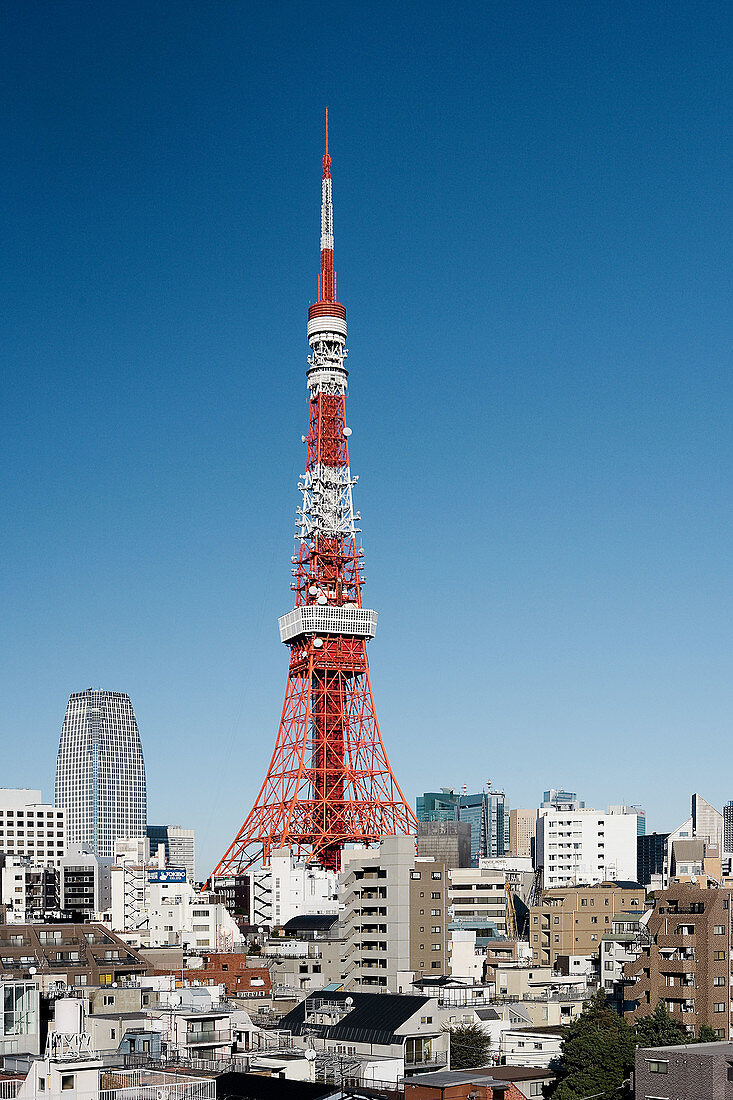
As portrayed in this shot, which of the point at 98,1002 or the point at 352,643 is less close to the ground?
the point at 352,643

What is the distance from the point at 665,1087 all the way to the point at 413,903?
83.7ft

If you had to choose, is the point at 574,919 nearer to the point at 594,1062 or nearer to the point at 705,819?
the point at 594,1062

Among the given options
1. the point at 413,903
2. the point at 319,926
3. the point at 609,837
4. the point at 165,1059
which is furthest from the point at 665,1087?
the point at 609,837

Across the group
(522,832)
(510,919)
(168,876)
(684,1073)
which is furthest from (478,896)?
(522,832)

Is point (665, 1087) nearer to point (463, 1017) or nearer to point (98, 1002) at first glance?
point (463, 1017)

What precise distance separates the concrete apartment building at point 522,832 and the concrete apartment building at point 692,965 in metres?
116

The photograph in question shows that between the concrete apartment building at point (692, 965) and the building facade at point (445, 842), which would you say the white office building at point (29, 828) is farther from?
the concrete apartment building at point (692, 965)

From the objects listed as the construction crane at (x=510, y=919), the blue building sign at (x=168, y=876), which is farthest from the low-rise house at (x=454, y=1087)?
the blue building sign at (x=168, y=876)

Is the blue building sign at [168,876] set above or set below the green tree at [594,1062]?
below

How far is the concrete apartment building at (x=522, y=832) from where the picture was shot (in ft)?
530

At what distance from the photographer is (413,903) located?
184ft

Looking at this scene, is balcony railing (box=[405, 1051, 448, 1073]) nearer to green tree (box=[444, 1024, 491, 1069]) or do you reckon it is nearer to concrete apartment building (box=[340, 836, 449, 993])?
green tree (box=[444, 1024, 491, 1069])

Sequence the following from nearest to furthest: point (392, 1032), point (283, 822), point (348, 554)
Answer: point (392, 1032), point (283, 822), point (348, 554)

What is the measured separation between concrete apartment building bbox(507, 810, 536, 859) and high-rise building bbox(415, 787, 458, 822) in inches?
268
